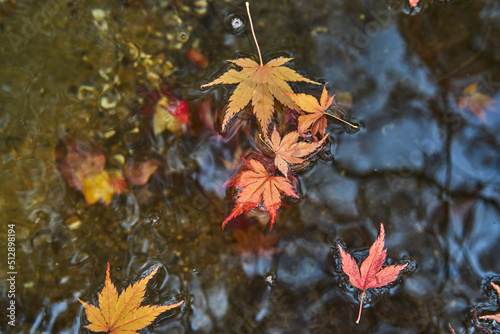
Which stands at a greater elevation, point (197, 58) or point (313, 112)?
point (197, 58)

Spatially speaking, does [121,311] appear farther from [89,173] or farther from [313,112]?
[313,112]

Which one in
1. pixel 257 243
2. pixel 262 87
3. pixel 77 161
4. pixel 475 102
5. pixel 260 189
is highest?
pixel 262 87

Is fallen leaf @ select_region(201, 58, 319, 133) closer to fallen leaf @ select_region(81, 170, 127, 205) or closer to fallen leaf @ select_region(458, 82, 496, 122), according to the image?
fallen leaf @ select_region(81, 170, 127, 205)

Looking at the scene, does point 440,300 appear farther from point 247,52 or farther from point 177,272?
point 247,52

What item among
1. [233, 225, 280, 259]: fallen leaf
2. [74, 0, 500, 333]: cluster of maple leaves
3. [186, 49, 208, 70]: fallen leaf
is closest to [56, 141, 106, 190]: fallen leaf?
[74, 0, 500, 333]: cluster of maple leaves

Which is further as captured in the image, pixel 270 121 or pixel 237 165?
pixel 237 165

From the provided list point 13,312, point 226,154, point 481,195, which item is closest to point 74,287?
point 13,312

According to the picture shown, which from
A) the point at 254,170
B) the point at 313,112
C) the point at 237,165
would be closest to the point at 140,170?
the point at 237,165

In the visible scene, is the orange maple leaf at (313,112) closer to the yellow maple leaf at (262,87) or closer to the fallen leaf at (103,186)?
the yellow maple leaf at (262,87)
